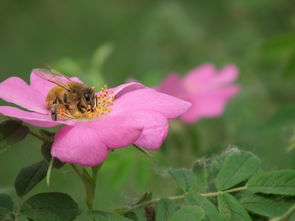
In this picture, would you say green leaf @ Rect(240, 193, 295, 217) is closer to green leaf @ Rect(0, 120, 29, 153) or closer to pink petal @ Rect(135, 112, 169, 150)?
pink petal @ Rect(135, 112, 169, 150)

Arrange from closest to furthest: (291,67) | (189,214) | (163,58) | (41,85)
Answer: (189,214), (41,85), (291,67), (163,58)

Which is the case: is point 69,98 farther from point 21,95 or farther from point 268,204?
point 268,204

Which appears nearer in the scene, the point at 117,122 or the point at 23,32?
the point at 117,122

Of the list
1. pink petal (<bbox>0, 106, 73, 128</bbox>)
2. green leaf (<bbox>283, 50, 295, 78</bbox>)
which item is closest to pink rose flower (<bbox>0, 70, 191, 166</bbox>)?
pink petal (<bbox>0, 106, 73, 128</bbox>)

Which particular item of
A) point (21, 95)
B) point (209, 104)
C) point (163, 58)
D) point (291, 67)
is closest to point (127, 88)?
point (21, 95)

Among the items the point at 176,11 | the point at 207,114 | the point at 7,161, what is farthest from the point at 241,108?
the point at 7,161

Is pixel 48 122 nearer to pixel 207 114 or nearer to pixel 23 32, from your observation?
pixel 207 114
